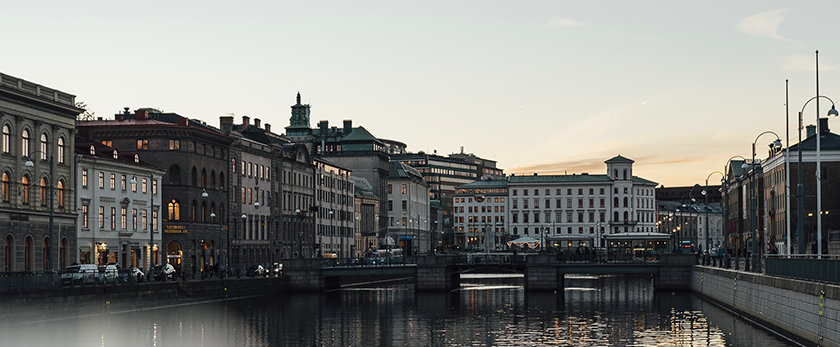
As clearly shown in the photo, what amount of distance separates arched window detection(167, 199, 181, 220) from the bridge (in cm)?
1565

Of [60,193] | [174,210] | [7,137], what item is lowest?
[174,210]

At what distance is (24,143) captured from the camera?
91062 mm

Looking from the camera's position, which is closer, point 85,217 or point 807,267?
point 807,267

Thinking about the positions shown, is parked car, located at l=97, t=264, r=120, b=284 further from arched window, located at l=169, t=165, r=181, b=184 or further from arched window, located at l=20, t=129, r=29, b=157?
arched window, located at l=169, t=165, r=181, b=184

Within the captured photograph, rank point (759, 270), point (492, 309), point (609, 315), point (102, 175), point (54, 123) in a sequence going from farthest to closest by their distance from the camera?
point (102, 175) → point (54, 123) → point (492, 309) → point (609, 315) → point (759, 270)

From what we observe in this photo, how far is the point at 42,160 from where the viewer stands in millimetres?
93688

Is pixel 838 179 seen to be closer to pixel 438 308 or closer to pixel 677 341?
pixel 438 308

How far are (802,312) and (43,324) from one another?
40.7 m

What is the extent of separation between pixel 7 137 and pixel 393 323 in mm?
35131

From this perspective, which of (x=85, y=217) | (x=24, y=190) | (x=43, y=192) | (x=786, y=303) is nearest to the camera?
(x=786, y=303)

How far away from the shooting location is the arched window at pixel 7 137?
290 ft

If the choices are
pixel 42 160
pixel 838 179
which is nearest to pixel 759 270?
pixel 42 160

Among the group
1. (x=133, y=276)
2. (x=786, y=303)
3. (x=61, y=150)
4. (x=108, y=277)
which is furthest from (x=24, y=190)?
(x=786, y=303)

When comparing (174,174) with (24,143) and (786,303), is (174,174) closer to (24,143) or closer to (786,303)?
(24,143)
